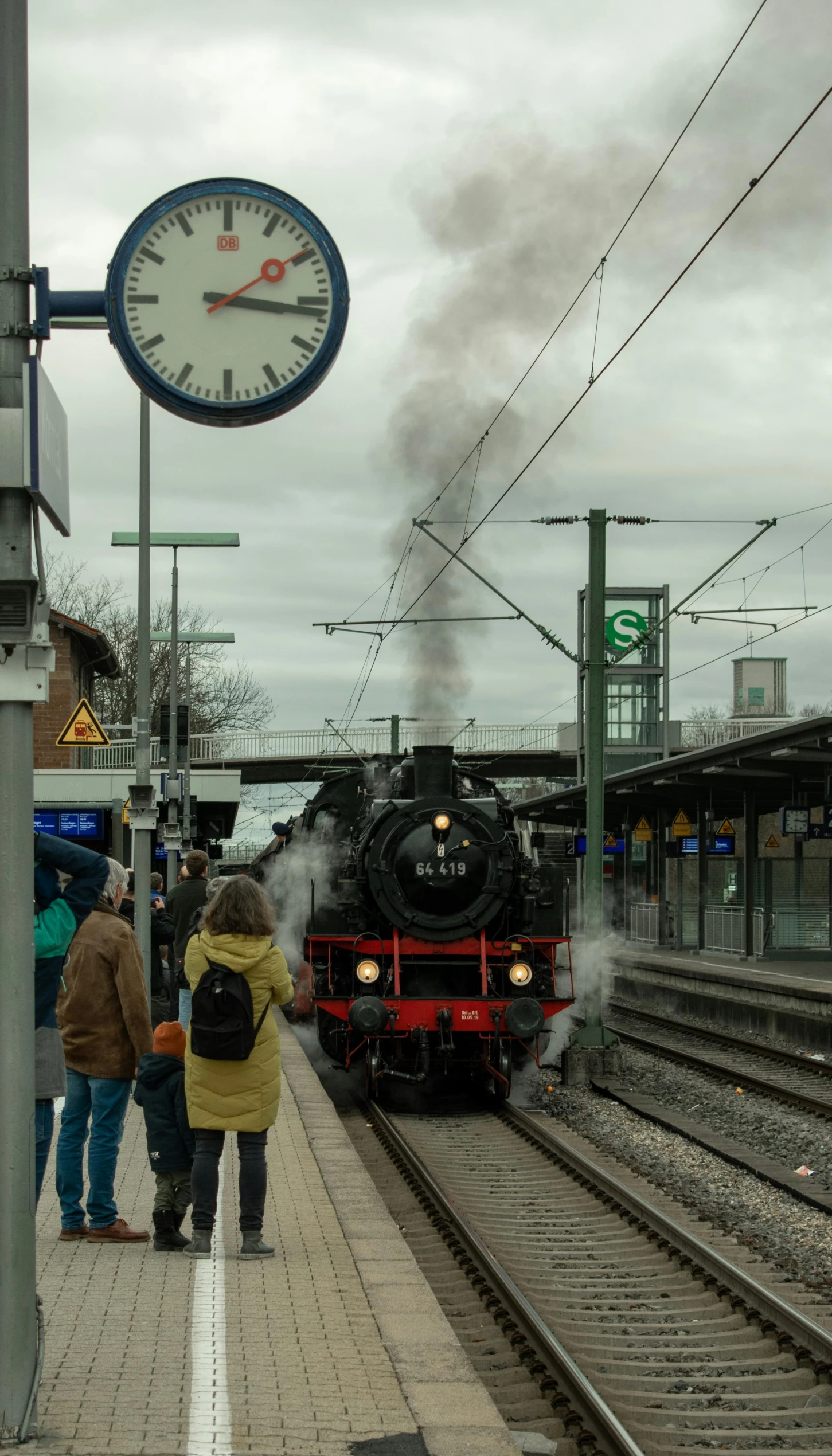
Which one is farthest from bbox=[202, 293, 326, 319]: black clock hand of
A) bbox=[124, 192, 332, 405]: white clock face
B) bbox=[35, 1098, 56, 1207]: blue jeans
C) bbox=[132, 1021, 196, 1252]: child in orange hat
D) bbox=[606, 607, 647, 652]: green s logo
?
bbox=[606, 607, 647, 652]: green s logo

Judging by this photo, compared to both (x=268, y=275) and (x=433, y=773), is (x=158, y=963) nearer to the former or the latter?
(x=433, y=773)

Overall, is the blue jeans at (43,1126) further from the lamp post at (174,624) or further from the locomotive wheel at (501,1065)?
the lamp post at (174,624)

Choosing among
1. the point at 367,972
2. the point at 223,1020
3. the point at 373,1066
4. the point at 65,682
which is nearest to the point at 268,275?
the point at 223,1020

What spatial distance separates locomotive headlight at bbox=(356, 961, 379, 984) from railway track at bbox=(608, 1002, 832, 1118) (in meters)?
4.21

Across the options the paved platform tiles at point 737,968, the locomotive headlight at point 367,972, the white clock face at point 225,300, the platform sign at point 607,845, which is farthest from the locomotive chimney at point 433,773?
the platform sign at point 607,845

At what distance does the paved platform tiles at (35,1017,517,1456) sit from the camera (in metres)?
4.42

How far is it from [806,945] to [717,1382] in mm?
24352

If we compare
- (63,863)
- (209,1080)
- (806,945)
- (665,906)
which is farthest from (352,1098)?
(665,906)

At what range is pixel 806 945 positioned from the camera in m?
29.6

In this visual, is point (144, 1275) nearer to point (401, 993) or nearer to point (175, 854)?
point (401, 993)

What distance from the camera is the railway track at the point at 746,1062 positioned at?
48.4ft

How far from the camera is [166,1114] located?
682 cm

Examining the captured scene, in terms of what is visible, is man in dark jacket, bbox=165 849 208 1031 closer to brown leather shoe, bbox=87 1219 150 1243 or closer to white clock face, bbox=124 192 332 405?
brown leather shoe, bbox=87 1219 150 1243

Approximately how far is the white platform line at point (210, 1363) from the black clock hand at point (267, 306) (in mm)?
3493
